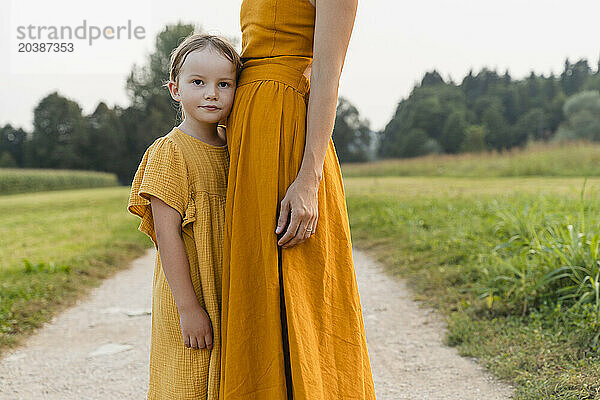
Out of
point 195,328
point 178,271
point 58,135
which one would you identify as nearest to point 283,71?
point 178,271

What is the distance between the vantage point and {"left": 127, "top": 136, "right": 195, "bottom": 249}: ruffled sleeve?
4.63ft

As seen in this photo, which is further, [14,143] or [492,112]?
[492,112]

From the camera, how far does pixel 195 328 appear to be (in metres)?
1.43

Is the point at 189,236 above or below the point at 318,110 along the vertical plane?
below

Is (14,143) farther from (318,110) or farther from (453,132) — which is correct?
(318,110)

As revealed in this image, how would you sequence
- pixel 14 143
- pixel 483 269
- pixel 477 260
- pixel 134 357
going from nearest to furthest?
pixel 134 357 → pixel 483 269 → pixel 477 260 → pixel 14 143

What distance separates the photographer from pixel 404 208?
6.91 m

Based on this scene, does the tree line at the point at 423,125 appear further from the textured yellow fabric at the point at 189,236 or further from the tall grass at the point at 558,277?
the textured yellow fabric at the point at 189,236

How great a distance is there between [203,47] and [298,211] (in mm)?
457

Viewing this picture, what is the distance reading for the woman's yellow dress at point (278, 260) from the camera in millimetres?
1389

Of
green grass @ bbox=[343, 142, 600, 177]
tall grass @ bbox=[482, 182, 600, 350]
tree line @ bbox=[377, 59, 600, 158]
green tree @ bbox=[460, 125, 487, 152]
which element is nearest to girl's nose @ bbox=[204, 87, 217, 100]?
tall grass @ bbox=[482, 182, 600, 350]

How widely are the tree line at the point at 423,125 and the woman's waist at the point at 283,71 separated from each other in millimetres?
9242

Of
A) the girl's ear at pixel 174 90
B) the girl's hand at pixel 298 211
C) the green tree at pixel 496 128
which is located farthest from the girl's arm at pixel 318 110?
the green tree at pixel 496 128

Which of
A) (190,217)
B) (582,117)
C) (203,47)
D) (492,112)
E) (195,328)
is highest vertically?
(492,112)
